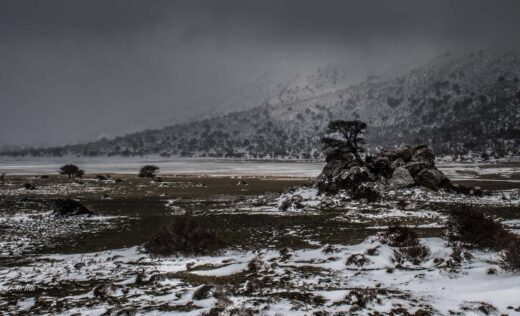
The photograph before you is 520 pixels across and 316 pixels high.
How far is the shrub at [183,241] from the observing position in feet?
64.7

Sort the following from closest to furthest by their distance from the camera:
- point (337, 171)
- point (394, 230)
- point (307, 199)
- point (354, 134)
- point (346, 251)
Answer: point (346, 251) < point (394, 230) < point (307, 199) < point (337, 171) < point (354, 134)

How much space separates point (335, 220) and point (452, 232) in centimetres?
999

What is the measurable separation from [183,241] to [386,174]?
102 feet

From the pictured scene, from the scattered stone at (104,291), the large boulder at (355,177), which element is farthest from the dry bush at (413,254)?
the large boulder at (355,177)

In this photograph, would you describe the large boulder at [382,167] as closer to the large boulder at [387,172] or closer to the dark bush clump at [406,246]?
the large boulder at [387,172]

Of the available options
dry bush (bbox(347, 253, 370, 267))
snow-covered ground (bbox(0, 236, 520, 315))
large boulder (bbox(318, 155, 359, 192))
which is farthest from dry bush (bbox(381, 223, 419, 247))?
large boulder (bbox(318, 155, 359, 192))

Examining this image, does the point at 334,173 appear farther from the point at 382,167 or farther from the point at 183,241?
the point at 183,241

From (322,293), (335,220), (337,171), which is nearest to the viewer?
(322,293)

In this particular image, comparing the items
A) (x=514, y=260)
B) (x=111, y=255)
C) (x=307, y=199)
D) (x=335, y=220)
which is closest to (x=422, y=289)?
(x=514, y=260)

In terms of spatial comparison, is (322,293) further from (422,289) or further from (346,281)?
(422,289)

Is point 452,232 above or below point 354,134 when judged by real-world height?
below

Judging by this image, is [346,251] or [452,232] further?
[452,232]

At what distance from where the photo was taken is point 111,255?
19500 mm

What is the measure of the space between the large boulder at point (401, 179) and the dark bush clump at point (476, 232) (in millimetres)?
21979
